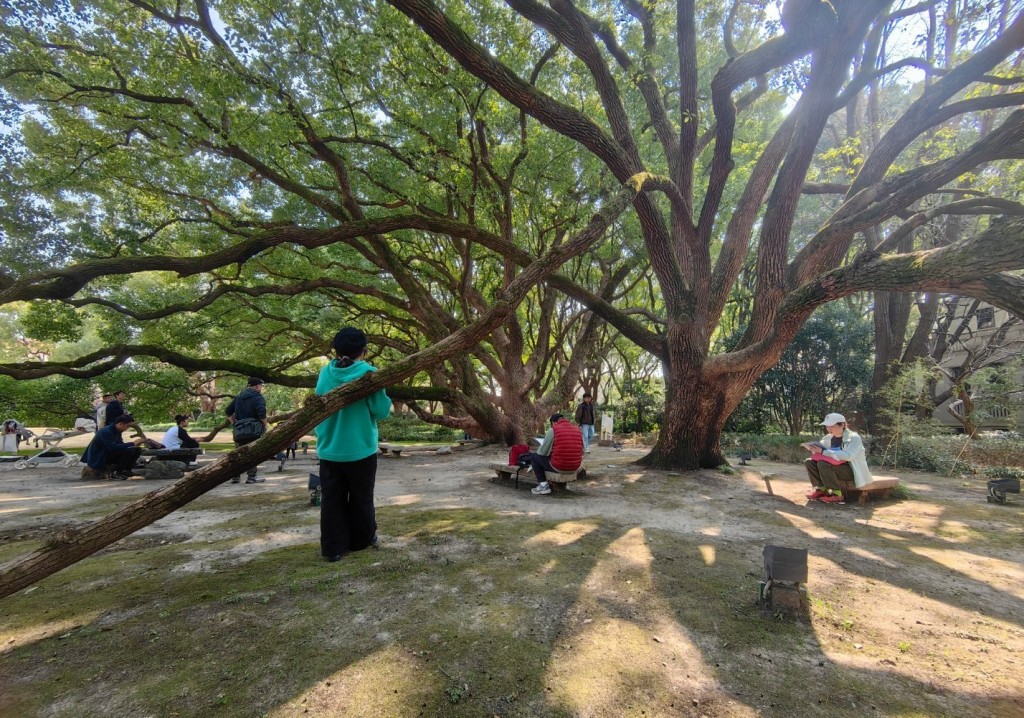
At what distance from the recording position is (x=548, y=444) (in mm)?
6809

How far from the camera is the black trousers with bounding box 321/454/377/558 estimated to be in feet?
12.2

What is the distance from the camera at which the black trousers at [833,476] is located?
6.14 m

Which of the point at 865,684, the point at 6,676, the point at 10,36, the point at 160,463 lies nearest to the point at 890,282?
the point at 865,684

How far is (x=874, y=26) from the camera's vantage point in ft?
26.0

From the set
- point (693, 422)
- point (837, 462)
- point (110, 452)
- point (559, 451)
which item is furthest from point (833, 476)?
point (110, 452)

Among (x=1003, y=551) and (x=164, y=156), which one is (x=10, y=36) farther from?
(x=1003, y=551)

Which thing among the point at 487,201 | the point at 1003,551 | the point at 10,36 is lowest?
the point at 1003,551

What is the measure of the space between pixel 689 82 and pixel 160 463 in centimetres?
1259

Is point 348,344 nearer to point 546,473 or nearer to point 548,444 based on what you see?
point 548,444

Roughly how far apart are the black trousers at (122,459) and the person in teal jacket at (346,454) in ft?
23.3

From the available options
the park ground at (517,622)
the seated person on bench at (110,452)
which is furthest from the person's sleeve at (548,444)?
the seated person on bench at (110,452)

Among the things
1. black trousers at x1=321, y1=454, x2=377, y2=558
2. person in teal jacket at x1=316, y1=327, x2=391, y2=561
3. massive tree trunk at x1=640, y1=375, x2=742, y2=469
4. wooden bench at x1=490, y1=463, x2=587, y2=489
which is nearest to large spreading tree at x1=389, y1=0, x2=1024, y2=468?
massive tree trunk at x1=640, y1=375, x2=742, y2=469

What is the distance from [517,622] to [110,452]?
931 cm

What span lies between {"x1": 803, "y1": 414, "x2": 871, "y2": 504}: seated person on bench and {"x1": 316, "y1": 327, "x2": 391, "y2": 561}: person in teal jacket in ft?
20.1
